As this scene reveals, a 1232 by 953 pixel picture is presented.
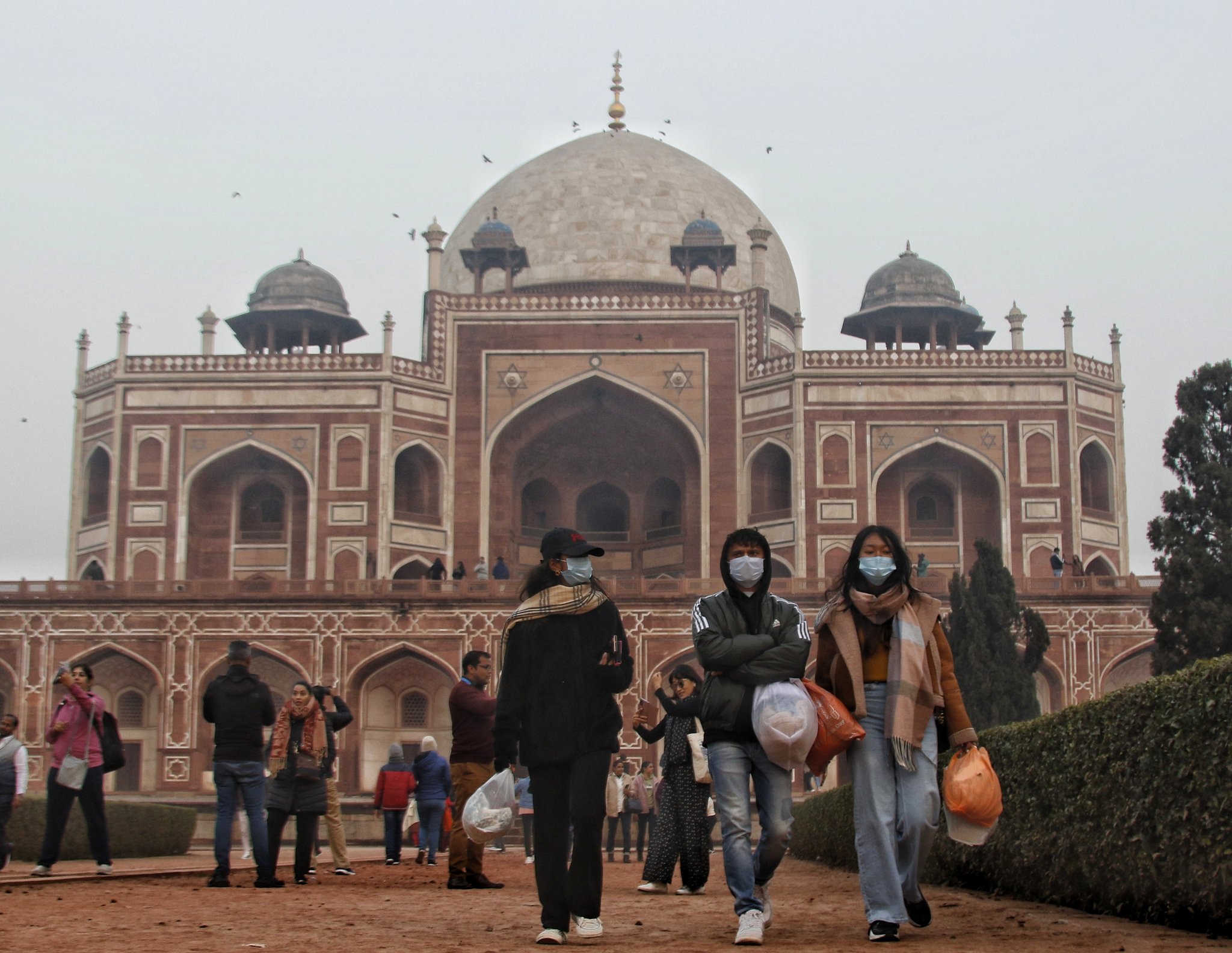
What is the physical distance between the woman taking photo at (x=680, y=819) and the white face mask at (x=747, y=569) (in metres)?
1.96

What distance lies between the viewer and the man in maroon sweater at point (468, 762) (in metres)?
8.51

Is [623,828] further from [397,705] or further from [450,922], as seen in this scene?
[397,705]

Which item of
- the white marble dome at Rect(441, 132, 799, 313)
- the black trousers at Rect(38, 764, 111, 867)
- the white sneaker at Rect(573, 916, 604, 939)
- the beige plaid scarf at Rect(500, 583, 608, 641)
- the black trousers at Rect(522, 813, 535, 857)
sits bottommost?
the black trousers at Rect(522, 813, 535, 857)

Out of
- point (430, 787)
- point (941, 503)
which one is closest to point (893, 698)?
point (430, 787)

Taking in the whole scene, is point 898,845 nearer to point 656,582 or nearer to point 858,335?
point 656,582

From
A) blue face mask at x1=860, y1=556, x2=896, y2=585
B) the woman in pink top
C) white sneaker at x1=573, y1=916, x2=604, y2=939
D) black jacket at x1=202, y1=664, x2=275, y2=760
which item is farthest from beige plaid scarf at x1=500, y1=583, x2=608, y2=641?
the woman in pink top

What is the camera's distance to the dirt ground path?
18.3 feet

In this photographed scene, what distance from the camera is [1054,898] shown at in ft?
23.3

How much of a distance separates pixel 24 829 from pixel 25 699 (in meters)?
16.1

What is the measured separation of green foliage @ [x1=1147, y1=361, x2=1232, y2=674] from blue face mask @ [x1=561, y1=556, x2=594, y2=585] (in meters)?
18.5

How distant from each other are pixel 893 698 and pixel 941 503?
89.3 feet

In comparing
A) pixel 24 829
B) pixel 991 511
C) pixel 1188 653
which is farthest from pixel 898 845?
pixel 991 511

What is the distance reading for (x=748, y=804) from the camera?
6.13 meters

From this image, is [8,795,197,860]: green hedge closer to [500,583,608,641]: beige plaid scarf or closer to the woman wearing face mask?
[500,583,608,641]: beige plaid scarf
